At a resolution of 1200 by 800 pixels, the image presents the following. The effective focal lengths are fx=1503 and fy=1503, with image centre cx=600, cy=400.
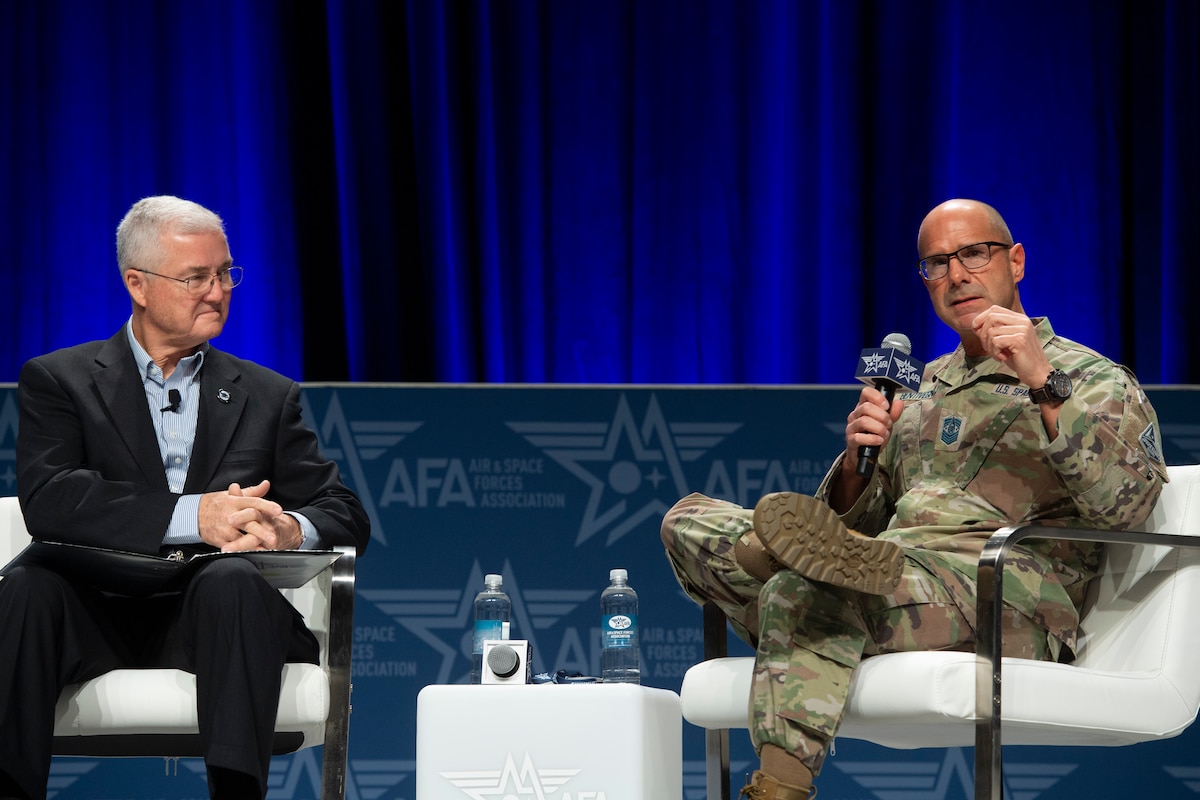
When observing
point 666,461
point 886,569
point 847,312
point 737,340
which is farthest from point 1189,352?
point 886,569

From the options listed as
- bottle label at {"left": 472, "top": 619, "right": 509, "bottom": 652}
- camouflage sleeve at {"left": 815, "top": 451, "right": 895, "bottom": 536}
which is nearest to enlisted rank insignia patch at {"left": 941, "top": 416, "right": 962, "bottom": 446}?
camouflage sleeve at {"left": 815, "top": 451, "right": 895, "bottom": 536}

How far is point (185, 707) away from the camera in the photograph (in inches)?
Result: 101

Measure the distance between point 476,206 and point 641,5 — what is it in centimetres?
77

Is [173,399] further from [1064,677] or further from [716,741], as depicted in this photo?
[1064,677]

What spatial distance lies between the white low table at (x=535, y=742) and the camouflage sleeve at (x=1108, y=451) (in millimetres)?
851

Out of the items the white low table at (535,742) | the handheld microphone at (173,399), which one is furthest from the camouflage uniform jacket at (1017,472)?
the handheld microphone at (173,399)

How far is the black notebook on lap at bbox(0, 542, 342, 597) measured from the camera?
103 inches

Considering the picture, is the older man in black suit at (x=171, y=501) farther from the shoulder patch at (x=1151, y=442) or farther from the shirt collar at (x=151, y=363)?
the shoulder patch at (x=1151, y=442)

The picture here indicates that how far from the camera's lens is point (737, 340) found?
4.41 meters

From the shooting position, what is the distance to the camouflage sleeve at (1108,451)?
2.48m

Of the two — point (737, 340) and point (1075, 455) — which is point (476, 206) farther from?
point (1075, 455)

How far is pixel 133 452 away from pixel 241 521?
1.09ft

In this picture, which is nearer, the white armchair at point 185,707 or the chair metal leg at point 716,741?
→ the white armchair at point 185,707

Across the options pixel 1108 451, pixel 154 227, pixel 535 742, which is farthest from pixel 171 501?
pixel 1108 451
